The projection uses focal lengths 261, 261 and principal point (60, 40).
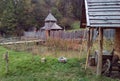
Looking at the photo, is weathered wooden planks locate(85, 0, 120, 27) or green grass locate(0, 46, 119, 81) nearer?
weathered wooden planks locate(85, 0, 120, 27)

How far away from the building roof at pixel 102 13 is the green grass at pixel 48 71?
2550mm

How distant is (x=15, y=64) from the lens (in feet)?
51.3

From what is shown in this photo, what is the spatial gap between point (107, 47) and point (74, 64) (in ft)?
23.6

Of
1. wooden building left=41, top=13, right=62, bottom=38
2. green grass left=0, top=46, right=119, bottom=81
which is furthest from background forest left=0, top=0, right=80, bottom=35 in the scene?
green grass left=0, top=46, right=119, bottom=81

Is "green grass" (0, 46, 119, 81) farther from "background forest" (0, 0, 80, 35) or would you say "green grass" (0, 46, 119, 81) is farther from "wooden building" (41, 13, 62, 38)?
"background forest" (0, 0, 80, 35)

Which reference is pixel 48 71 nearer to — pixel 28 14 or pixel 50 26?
pixel 50 26

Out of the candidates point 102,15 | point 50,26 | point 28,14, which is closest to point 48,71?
point 102,15

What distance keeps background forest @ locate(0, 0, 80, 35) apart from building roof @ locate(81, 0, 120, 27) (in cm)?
4559

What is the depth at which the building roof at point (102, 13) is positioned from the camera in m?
11.7

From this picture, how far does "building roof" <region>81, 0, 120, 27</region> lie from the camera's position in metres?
11.7

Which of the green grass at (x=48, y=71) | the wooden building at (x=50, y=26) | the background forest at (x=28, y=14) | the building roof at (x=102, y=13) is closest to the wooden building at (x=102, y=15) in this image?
the building roof at (x=102, y=13)

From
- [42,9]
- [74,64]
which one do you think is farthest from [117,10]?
[42,9]

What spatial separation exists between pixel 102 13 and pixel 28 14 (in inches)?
2067

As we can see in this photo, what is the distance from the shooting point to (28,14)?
63.4 meters
